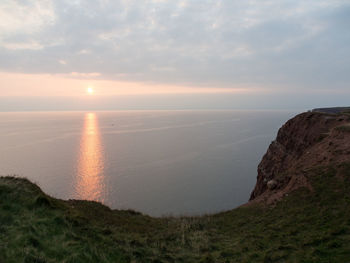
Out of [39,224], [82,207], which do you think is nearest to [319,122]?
[82,207]

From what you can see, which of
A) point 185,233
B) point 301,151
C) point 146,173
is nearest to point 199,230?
point 185,233

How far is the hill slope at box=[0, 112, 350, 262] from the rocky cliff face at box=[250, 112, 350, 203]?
32 centimetres

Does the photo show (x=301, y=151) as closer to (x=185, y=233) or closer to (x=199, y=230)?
(x=199, y=230)

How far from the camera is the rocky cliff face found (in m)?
20.5

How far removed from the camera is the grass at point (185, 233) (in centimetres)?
926

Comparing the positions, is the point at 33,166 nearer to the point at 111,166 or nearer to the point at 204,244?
the point at 111,166

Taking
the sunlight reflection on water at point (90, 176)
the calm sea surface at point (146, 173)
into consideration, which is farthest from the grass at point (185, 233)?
the sunlight reflection on water at point (90, 176)

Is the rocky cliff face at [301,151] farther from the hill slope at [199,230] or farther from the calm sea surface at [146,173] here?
the calm sea surface at [146,173]

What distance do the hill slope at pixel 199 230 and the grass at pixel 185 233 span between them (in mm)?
44

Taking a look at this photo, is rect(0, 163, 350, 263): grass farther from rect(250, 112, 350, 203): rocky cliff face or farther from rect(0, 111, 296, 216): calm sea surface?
rect(0, 111, 296, 216): calm sea surface

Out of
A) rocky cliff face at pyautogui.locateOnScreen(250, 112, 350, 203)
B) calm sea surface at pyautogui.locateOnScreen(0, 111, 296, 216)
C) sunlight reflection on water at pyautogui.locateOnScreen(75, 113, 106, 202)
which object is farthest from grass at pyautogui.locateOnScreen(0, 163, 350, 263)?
sunlight reflection on water at pyautogui.locateOnScreen(75, 113, 106, 202)

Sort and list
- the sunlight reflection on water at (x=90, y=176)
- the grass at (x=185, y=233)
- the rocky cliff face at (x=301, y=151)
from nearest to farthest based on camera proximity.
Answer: the grass at (x=185, y=233) < the rocky cliff face at (x=301, y=151) < the sunlight reflection on water at (x=90, y=176)

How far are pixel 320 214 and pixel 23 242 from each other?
16973 millimetres

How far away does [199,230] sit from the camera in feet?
51.0
